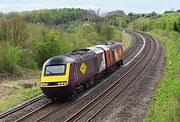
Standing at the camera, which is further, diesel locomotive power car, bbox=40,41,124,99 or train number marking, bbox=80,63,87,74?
train number marking, bbox=80,63,87,74

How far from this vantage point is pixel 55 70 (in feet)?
77.6

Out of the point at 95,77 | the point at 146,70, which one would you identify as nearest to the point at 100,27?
the point at 146,70

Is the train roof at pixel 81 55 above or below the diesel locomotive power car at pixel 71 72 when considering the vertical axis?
above

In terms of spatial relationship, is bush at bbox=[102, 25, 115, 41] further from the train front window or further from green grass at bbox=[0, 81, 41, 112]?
the train front window

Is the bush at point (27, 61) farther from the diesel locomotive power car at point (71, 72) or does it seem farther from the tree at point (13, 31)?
the diesel locomotive power car at point (71, 72)

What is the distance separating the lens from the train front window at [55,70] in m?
23.5

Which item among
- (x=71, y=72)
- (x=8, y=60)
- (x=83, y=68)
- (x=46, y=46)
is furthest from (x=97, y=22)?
(x=71, y=72)

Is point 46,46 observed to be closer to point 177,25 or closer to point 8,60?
point 8,60

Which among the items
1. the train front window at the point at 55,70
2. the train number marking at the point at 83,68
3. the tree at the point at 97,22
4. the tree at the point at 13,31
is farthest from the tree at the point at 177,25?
the train front window at the point at 55,70

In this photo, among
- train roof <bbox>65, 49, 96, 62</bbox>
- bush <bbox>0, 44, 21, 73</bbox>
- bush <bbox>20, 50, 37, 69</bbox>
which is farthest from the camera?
bush <bbox>20, 50, 37, 69</bbox>

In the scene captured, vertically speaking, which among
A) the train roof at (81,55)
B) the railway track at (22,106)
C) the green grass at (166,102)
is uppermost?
the train roof at (81,55)

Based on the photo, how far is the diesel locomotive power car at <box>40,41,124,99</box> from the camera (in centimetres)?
2311

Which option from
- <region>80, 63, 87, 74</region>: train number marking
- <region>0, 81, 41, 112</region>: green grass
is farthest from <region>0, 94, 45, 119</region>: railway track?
<region>80, 63, 87, 74</region>: train number marking

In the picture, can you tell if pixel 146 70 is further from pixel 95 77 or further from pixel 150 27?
pixel 150 27
